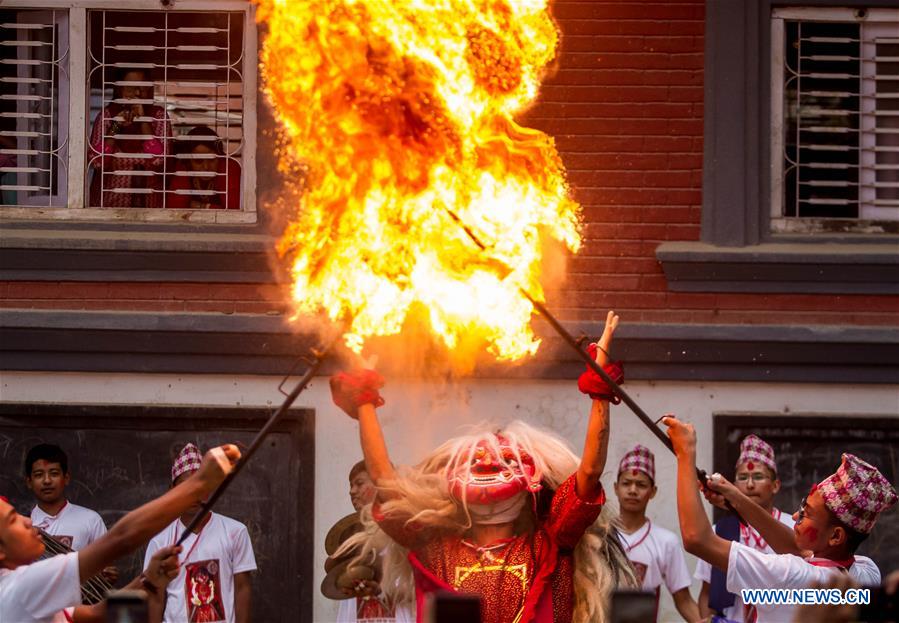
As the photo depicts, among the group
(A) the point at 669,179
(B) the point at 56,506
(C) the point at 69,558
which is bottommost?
(B) the point at 56,506

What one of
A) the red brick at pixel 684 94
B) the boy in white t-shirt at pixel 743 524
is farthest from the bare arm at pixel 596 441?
the red brick at pixel 684 94

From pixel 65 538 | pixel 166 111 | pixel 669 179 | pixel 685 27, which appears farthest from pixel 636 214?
pixel 65 538

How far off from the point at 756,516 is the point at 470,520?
1163 millimetres

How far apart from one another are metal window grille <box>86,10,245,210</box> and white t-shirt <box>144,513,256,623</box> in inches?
89.6

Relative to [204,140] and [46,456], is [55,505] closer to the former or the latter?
[46,456]

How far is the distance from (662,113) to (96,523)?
4.04 metres

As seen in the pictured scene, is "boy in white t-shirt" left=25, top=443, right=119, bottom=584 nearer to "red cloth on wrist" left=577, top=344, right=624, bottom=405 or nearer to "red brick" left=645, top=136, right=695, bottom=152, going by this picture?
"red cloth on wrist" left=577, top=344, right=624, bottom=405

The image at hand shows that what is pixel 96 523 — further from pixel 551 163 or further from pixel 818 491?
pixel 818 491

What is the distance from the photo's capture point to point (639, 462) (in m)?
8.58

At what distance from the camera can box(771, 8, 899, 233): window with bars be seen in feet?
32.3

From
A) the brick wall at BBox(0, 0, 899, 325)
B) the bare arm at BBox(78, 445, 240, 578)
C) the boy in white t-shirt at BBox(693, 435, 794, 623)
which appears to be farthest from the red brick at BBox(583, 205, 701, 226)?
the bare arm at BBox(78, 445, 240, 578)

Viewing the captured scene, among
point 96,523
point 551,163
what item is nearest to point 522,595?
point 551,163

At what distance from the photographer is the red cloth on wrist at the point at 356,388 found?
21.3 ft

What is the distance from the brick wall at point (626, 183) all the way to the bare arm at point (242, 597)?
1.73m
